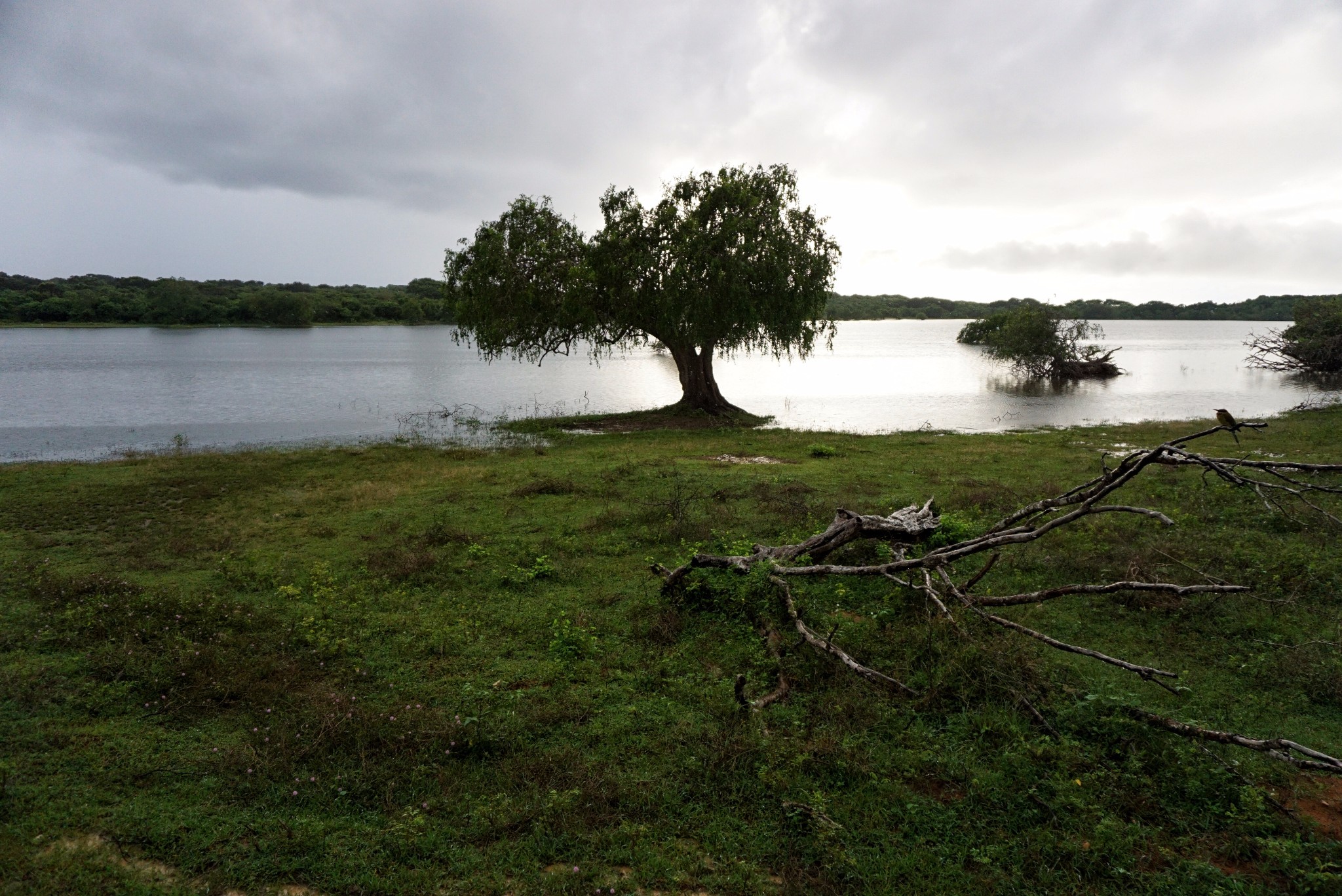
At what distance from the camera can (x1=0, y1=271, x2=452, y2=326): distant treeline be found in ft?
309

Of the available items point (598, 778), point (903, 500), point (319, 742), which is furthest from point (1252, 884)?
point (903, 500)

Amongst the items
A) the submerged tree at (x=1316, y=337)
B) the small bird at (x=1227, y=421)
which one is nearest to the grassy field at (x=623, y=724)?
the small bird at (x=1227, y=421)

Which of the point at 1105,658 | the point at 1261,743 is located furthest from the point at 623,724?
the point at 1261,743

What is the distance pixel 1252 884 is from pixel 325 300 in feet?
433

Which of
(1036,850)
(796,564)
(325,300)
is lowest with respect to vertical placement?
(1036,850)

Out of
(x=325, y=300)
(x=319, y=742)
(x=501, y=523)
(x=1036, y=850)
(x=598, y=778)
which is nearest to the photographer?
(x=1036, y=850)

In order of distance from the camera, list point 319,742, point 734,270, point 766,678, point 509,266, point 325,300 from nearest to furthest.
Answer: point 319,742 < point 766,678 < point 734,270 < point 509,266 < point 325,300

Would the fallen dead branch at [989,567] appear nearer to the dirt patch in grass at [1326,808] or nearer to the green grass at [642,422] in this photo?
the dirt patch in grass at [1326,808]

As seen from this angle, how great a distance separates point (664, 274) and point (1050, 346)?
118 ft

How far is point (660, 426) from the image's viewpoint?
1087 inches

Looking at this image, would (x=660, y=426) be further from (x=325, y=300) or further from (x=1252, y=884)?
(x=325, y=300)

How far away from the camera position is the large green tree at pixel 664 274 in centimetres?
2597

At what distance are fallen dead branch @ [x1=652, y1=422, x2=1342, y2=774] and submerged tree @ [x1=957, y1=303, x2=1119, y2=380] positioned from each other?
4729 cm

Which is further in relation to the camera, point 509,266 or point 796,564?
point 509,266
